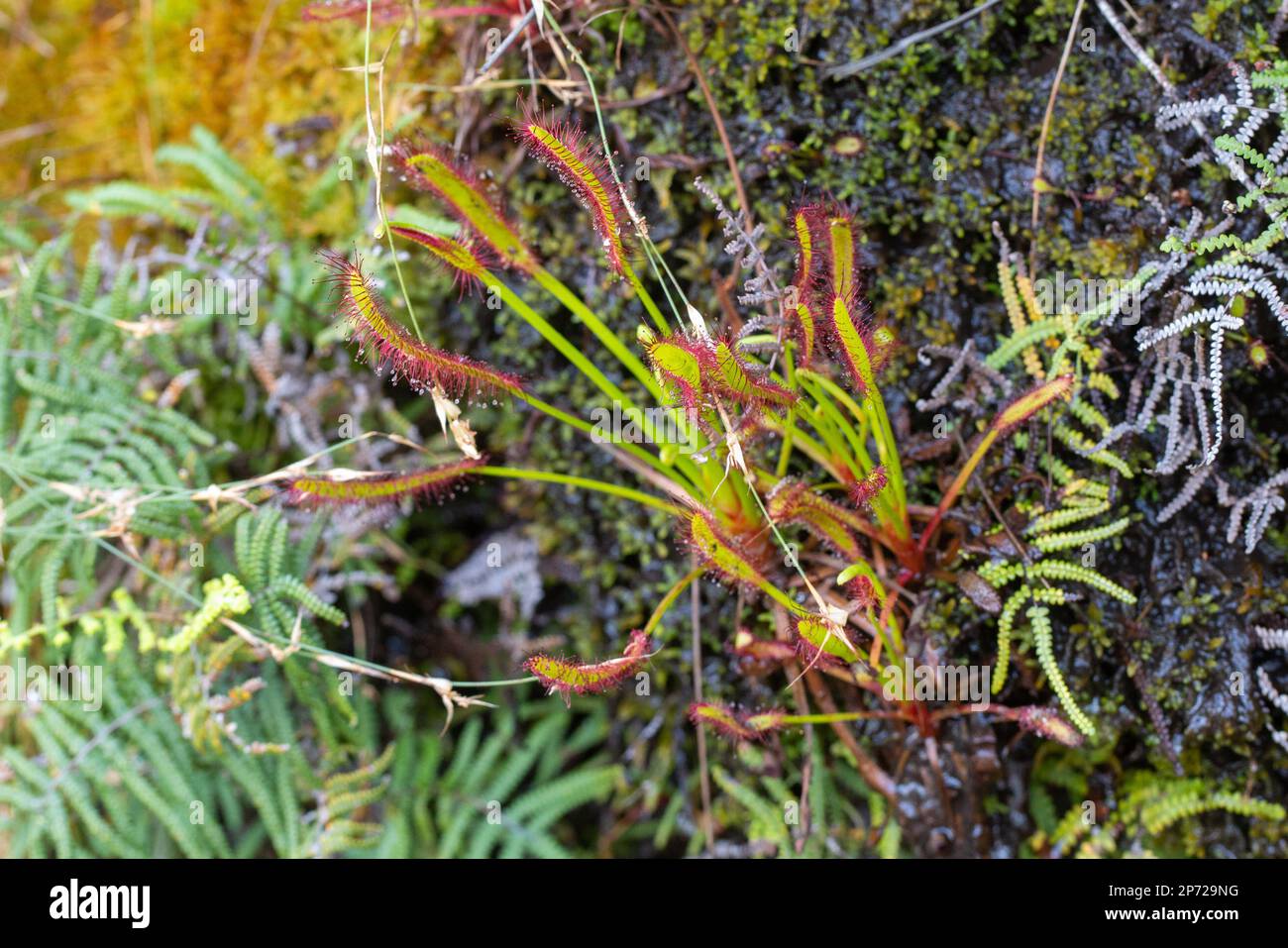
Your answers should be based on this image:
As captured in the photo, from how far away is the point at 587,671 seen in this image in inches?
65.6

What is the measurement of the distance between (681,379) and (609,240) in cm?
31

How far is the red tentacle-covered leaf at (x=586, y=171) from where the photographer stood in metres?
1.65

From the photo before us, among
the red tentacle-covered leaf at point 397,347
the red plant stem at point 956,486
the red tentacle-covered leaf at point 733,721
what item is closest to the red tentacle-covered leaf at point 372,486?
the red tentacle-covered leaf at point 397,347

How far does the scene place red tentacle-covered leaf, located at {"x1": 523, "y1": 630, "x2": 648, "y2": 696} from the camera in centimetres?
167

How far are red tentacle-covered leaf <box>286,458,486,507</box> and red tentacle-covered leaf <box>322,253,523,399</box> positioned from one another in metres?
0.17

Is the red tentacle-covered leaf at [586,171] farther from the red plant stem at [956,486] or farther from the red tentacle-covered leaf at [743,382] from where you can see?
the red plant stem at [956,486]

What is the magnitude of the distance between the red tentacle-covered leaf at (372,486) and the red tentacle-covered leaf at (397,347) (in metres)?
0.17

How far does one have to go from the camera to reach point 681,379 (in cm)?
160

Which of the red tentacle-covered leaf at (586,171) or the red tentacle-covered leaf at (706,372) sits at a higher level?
the red tentacle-covered leaf at (586,171)

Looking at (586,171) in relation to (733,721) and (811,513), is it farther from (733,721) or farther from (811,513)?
(733,721)

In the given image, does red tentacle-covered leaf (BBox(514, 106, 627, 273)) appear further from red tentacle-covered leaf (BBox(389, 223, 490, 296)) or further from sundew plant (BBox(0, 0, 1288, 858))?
red tentacle-covered leaf (BBox(389, 223, 490, 296))

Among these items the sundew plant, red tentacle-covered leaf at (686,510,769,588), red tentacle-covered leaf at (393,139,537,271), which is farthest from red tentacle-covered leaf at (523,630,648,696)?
red tentacle-covered leaf at (393,139,537,271)
